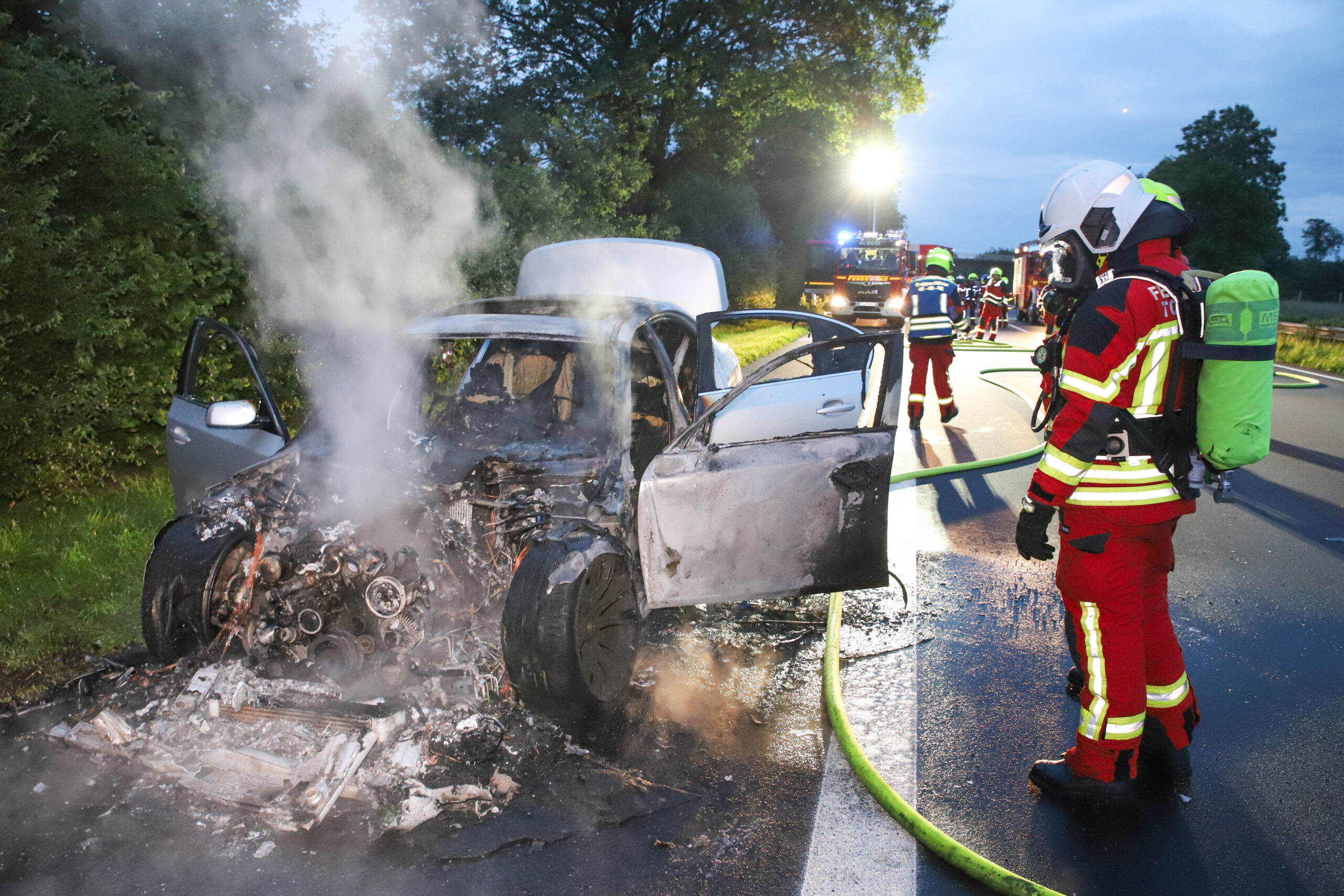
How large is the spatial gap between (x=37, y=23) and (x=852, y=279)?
2220cm

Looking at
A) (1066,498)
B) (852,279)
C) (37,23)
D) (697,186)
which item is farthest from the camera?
(697,186)

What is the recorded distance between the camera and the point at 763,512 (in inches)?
157

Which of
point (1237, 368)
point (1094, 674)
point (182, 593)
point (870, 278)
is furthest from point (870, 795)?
point (870, 278)

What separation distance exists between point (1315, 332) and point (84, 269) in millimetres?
24438

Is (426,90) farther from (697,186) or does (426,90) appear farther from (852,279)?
(697,186)

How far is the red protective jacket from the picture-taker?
9.90 feet

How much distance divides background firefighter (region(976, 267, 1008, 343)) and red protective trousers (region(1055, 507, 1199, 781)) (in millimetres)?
16666

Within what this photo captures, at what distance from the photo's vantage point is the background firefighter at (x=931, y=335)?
10.3 metres

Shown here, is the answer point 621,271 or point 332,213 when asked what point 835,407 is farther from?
point 332,213

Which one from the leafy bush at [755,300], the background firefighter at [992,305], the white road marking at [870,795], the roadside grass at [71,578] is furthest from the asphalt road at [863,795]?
the leafy bush at [755,300]

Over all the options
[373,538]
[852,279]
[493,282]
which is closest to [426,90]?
[493,282]

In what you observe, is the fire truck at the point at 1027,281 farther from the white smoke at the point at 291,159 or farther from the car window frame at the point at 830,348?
the car window frame at the point at 830,348

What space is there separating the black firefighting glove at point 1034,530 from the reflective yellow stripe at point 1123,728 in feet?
2.01

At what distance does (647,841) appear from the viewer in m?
2.91
